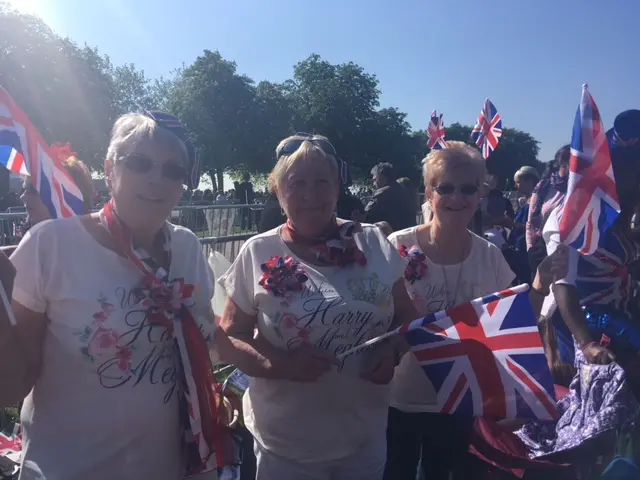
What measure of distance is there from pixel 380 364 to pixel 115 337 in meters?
1.00

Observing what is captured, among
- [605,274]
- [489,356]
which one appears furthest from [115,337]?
[605,274]

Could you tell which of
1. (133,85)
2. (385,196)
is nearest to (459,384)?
(385,196)

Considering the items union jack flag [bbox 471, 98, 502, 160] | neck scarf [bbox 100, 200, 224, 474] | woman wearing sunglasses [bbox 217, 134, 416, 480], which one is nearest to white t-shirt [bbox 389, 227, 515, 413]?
woman wearing sunglasses [bbox 217, 134, 416, 480]

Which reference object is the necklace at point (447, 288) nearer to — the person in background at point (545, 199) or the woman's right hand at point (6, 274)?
the person in background at point (545, 199)

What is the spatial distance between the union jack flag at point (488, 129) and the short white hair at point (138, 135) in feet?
24.3

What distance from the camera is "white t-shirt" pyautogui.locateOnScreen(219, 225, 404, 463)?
2.26 m

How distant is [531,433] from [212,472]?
157 centimetres

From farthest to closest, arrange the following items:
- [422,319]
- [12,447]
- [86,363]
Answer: [12,447], [422,319], [86,363]

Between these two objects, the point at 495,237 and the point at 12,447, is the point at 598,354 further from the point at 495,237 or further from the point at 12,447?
the point at 495,237

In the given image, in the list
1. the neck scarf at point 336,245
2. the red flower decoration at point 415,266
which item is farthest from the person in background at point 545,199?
the neck scarf at point 336,245

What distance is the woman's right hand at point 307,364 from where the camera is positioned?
2182 millimetres

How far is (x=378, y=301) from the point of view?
2.34 m

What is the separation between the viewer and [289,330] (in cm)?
226

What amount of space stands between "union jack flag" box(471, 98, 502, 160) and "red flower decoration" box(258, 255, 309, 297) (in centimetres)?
714
